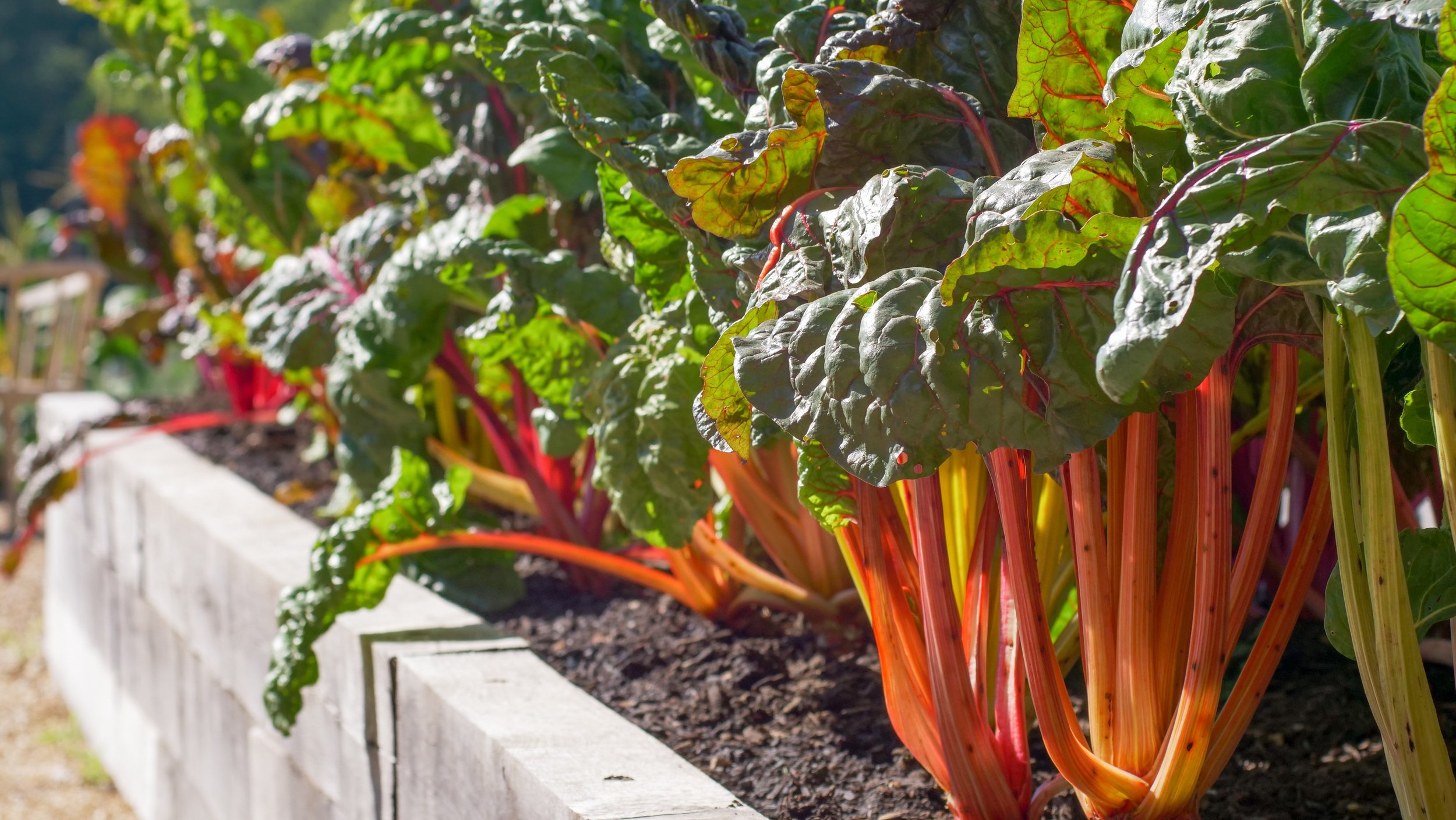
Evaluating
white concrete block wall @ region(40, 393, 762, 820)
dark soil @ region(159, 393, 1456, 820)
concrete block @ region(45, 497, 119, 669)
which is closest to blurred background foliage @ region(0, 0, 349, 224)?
concrete block @ region(45, 497, 119, 669)

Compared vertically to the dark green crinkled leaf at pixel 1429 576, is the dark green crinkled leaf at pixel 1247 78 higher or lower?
higher

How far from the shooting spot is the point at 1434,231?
65 cm

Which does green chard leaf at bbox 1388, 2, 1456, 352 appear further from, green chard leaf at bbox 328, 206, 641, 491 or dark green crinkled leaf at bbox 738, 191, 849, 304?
green chard leaf at bbox 328, 206, 641, 491

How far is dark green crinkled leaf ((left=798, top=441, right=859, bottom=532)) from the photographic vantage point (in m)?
1.07

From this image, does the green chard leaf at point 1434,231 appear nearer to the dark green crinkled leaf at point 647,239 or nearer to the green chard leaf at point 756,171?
the green chard leaf at point 756,171

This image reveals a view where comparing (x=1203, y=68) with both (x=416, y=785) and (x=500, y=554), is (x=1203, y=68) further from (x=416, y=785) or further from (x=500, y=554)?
(x=500, y=554)

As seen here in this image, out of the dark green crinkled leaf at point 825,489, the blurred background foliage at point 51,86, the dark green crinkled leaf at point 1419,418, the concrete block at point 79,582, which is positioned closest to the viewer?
the dark green crinkled leaf at point 1419,418

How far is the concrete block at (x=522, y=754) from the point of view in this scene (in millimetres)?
1129

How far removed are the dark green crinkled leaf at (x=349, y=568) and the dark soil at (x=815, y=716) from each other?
0.24m

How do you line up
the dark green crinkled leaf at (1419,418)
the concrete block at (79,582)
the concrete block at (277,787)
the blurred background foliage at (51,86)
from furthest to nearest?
the blurred background foliage at (51,86) → the concrete block at (79,582) → the concrete block at (277,787) → the dark green crinkled leaf at (1419,418)

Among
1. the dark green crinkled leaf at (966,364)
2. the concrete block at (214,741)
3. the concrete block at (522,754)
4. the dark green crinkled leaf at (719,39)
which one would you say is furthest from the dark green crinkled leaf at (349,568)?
the dark green crinkled leaf at (966,364)

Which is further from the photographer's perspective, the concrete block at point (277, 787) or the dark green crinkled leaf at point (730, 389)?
the concrete block at point (277, 787)

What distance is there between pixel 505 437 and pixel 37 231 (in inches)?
249

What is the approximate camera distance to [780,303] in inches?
37.5
